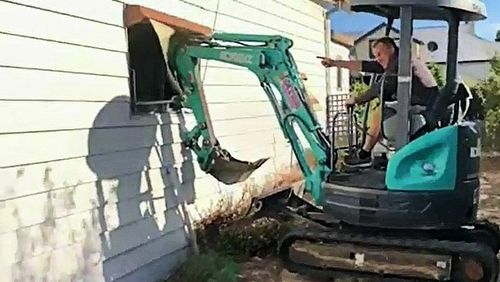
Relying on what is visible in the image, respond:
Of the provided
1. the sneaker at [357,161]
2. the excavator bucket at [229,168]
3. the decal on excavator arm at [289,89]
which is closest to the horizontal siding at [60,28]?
the decal on excavator arm at [289,89]

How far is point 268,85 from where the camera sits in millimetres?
5934

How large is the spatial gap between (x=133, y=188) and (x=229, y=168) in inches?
42.6

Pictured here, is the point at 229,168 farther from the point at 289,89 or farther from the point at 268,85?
the point at 289,89

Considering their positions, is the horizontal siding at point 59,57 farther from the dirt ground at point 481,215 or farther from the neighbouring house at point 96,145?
the dirt ground at point 481,215

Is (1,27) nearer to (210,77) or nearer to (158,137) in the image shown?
(158,137)

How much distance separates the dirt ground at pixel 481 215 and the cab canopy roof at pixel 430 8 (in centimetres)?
225

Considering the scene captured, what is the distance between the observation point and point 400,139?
550 cm

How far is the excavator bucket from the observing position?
643 cm

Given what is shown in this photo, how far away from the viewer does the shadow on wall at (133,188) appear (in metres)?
5.22

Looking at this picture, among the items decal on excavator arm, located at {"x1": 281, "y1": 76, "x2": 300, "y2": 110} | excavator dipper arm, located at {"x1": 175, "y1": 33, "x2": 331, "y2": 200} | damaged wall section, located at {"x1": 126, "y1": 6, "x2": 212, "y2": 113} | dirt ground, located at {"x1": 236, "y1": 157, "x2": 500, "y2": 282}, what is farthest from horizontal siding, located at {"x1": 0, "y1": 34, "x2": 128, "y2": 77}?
dirt ground, located at {"x1": 236, "y1": 157, "x2": 500, "y2": 282}

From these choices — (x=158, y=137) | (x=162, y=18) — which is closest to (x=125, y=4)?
(x=162, y=18)

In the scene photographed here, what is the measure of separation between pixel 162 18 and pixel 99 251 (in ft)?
6.23

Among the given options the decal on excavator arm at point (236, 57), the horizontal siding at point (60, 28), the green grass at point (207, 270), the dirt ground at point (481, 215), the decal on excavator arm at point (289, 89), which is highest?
the horizontal siding at point (60, 28)

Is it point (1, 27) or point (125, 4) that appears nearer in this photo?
point (1, 27)
